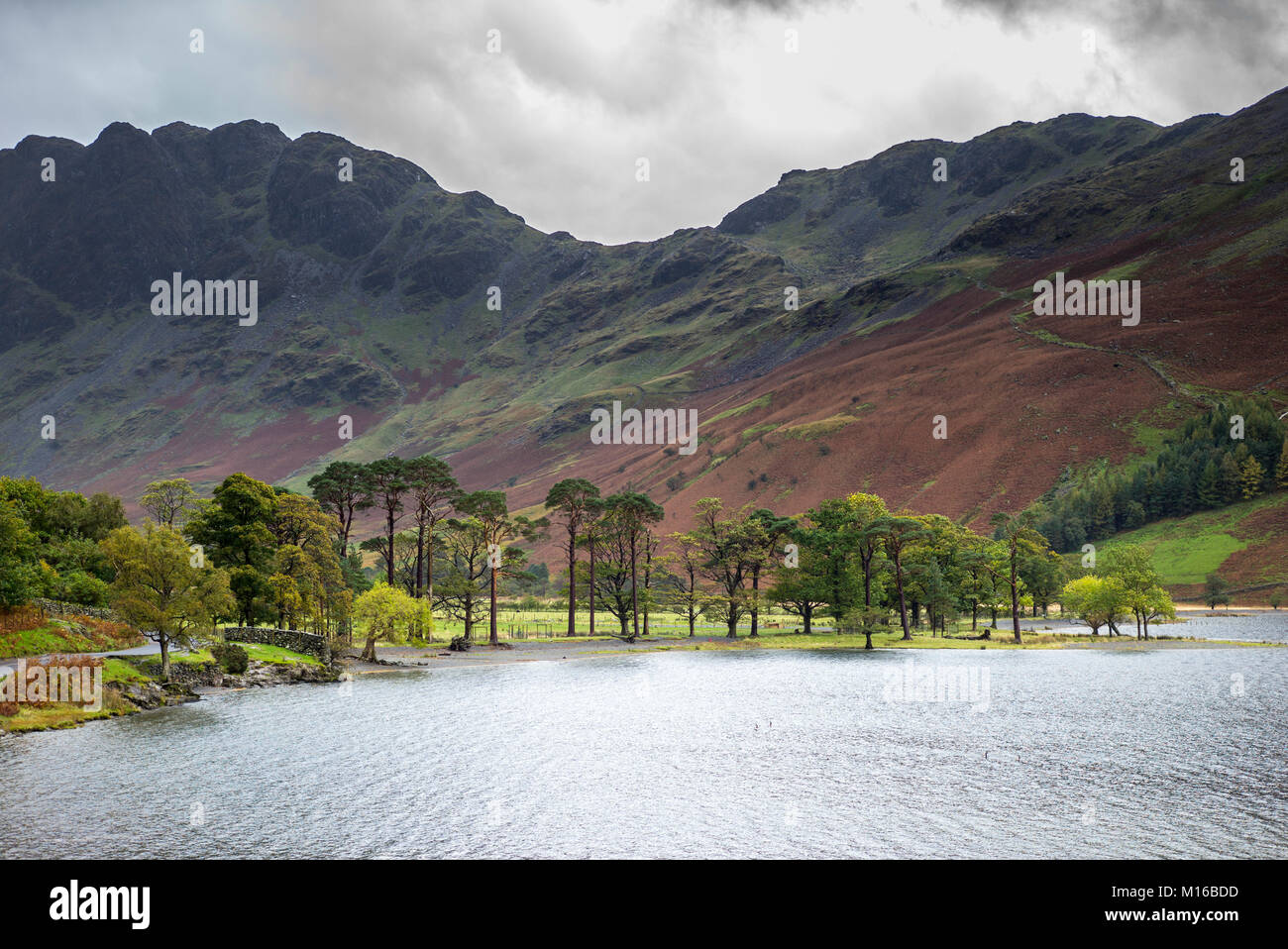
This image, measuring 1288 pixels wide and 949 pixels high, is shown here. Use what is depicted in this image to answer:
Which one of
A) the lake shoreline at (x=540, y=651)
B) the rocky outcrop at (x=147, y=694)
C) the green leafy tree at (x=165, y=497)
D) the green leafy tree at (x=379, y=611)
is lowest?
the lake shoreline at (x=540, y=651)

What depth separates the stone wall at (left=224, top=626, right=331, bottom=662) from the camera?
70125mm

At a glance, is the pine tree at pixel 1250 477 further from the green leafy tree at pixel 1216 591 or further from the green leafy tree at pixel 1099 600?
the green leafy tree at pixel 1099 600

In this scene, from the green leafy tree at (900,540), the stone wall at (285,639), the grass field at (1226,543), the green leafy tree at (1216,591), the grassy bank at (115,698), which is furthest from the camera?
the grass field at (1226,543)

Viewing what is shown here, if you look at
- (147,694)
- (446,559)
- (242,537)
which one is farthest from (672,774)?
(446,559)

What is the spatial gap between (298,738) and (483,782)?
46.6ft

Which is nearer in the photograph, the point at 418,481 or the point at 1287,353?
the point at 418,481

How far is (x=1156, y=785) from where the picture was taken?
101ft

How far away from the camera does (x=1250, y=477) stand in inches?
5965

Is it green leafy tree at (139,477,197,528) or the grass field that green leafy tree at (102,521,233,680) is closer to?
green leafy tree at (139,477,197,528)

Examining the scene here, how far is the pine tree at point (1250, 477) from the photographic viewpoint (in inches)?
5955

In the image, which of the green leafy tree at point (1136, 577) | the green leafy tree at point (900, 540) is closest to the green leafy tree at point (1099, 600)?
the green leafy tree at point (1136, 577)

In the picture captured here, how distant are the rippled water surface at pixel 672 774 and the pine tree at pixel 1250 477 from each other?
384 feet
